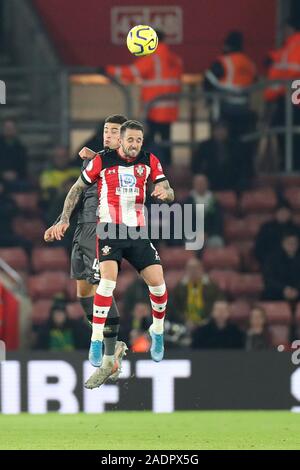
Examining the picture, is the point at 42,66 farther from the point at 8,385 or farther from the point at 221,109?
the point at 8,385

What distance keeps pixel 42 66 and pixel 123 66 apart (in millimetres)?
1025

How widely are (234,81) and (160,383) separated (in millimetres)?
4557

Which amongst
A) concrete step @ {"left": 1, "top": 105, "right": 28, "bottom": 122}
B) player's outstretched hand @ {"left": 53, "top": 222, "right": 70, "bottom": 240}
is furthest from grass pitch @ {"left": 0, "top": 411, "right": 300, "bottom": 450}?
concrete step @ {"left": 1, "top": 105, "right": 28, "bottom": 122}

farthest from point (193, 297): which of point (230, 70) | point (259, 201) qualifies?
point (230, 70)

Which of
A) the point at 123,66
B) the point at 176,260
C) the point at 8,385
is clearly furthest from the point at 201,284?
the point at 123,66

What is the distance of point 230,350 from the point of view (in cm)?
1861

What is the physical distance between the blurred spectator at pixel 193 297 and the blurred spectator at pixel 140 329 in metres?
0.38

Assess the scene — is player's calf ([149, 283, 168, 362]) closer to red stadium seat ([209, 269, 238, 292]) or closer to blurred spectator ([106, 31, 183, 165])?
red stadium seat ([209, 269, 238, 292])

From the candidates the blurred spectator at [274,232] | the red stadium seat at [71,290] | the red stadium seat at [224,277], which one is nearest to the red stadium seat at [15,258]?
the red stadium seat at [71,290]

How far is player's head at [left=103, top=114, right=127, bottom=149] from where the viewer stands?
14492 millimetres

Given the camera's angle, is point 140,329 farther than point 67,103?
No

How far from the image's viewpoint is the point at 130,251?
14.6m

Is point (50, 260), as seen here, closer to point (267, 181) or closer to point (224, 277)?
point (224, 277)

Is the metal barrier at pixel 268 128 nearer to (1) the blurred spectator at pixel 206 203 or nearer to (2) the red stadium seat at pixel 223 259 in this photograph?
(1) the blurred spectator at pixel 206 203
